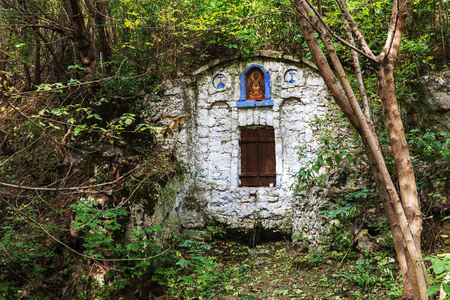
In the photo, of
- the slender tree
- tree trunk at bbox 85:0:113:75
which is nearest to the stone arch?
tree trunk at bbox 85:0:113:75

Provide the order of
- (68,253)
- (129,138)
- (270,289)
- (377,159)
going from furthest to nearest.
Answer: (129,138) → (68,253) → (270,289) → (377,159)

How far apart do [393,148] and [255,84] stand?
14.0ft

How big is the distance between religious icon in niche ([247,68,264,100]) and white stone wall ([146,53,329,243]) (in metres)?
0.19

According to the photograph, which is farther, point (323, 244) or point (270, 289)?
point (323, 244)

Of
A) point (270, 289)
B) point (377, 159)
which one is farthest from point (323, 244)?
point (377, 159)

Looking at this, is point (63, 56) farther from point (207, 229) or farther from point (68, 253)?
Answer: point (207, 229)

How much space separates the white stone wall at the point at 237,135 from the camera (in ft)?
21.3

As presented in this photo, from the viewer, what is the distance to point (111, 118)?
6.50 meters

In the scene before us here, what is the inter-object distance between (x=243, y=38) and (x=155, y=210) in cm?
367

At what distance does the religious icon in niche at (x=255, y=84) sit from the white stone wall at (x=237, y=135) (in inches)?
7.5

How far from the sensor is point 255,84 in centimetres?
691

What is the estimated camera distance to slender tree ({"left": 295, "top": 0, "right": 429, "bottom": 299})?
273 cm

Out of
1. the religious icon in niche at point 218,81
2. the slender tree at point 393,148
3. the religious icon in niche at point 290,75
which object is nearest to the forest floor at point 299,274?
the slender tree at point 393,148

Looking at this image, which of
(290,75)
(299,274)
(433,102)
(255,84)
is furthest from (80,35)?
(433,102)
